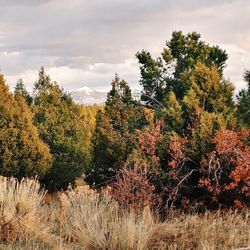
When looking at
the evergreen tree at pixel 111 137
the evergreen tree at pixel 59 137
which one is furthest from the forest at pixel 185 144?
the evergreen tree at pixel 59 137

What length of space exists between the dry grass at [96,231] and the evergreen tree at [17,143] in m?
14.8

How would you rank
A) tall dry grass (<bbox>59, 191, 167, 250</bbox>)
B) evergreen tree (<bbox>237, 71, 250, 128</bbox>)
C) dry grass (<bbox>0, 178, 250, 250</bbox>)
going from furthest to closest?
Answer: evergreen tree (<bbox>237, 71, 250, 128</bbox>) < dry grass (<bbox>0, 178, 250, 250</bbox>) < tall dry grass (<bbox>59, 191, 167, 250</bbox>)

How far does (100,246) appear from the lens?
7137 millimetres

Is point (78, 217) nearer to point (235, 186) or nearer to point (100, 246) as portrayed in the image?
point (100, 246)

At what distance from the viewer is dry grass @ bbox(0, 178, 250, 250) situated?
7086 mm

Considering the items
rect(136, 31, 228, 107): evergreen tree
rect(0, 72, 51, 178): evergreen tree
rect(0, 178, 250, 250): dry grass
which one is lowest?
rect(0, 178, 250, 250): dry grass

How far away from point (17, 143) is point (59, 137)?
495 cm

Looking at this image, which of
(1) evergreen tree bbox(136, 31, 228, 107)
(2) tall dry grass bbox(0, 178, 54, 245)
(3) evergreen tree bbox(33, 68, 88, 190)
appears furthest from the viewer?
(3) evergreen tree bbox(33, 68, 88, 190)

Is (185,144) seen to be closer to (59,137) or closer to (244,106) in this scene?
(244,106)

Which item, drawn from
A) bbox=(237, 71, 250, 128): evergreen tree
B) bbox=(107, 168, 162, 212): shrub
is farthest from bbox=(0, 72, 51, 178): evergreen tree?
bbox=(237, 71, 250, 128): evergreen tree

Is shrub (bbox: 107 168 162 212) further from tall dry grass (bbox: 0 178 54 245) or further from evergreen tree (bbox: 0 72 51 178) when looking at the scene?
evergreen tree (bbox: 0 72 51 178)

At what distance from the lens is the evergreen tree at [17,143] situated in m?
23.9

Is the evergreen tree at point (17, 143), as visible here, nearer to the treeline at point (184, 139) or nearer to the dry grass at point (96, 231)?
the treeline at point (184, 139)

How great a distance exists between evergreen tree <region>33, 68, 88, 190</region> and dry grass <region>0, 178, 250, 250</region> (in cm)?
1929
